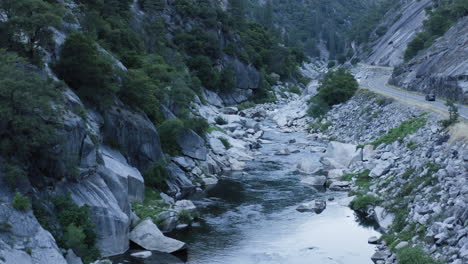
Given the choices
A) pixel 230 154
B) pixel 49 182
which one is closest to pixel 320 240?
pixel 49 182

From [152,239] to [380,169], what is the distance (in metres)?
20.8

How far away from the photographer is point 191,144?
157 feet

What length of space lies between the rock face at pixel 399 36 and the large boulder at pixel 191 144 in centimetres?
8047

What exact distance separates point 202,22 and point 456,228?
86662mm

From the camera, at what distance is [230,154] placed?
56.1 metres

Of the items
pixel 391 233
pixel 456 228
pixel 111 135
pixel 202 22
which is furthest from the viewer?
pixel 202 22

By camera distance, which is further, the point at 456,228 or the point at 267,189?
the point at 267,189

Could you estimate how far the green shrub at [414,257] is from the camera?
75.8 ft

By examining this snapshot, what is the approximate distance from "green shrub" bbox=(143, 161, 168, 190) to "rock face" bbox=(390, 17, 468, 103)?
105ft

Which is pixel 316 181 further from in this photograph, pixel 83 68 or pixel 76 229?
pixel 76 229

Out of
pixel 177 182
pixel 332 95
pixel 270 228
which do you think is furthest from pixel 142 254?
pixel 332 95

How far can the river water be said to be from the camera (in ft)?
93.1

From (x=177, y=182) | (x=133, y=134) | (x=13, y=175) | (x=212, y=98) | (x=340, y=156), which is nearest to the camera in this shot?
(x=13, y=175)

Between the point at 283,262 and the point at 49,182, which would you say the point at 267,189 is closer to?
the point at 283,262
